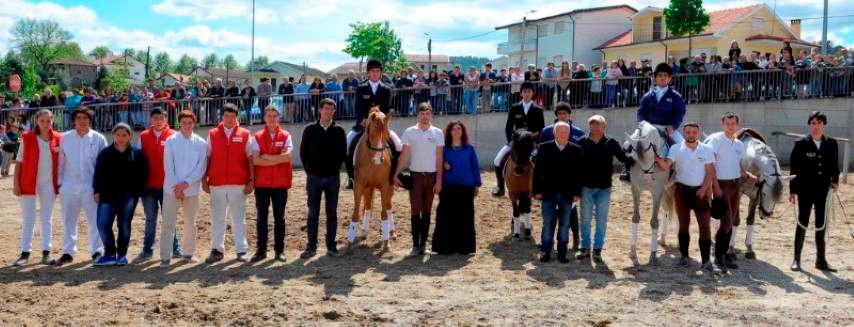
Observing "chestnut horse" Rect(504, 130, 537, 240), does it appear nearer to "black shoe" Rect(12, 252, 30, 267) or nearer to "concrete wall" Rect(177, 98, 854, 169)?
"black shoe" Rect(12, 252, 30, 267)

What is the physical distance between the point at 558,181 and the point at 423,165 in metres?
1.75

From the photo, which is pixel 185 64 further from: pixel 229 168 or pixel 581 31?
pixel 229 168

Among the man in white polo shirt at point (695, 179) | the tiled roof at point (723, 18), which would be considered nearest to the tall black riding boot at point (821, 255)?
the man in white polo shirt at point (695, 179)

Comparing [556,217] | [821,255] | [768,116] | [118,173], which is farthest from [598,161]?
[768,116]

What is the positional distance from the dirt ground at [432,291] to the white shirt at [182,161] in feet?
3.36

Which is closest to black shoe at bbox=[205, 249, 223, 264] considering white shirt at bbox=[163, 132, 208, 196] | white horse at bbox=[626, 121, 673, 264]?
white shirt at bbox=[163, 132, 208, 196]

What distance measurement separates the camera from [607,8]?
55.8 meters

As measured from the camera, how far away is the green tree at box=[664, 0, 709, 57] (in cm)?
3406

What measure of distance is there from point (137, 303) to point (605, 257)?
5.75 metres

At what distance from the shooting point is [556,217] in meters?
9.98

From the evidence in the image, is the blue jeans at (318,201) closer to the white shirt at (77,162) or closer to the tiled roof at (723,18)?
the white shirt at (77,162)

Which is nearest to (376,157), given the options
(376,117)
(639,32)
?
(376,117)

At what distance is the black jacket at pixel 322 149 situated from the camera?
978 centimetres

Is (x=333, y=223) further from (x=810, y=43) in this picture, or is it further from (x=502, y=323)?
(x=810, y=43)
